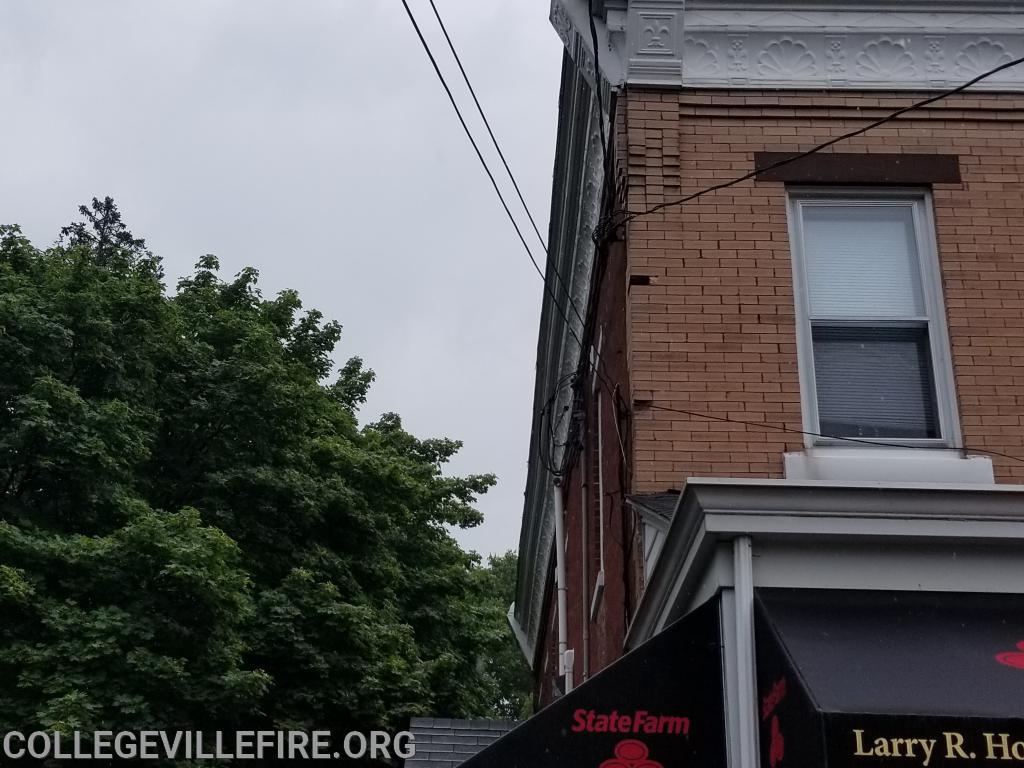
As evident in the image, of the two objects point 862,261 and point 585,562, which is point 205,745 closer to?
point 585,562

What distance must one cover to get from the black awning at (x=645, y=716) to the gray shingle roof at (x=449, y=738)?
938cm

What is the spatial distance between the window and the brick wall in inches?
5.2

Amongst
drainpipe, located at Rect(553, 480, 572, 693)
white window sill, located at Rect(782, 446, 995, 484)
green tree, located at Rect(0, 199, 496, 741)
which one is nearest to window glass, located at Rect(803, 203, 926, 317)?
white window sill, located at Rect(782, 446, 995, 484)

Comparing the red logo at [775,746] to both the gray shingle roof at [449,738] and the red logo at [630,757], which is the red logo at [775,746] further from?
→ the gray shingle roof at [449,738]

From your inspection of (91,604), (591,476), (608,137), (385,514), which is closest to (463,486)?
(385,514)

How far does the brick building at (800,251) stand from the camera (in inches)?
291

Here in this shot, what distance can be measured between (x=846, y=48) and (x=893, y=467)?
3.14m

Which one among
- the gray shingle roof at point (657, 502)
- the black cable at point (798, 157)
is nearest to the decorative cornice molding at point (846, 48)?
the black cable at point (798, 157)

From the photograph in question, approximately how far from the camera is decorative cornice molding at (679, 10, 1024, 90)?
8492mm

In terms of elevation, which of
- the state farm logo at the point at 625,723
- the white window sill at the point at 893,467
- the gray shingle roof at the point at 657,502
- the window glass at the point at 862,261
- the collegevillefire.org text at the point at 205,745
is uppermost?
the window glass at the point at 862,261

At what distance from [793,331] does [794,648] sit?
2747 millimetres

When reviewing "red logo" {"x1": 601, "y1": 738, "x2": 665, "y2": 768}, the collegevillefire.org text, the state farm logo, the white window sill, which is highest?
the white window sill


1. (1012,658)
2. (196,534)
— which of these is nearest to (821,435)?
(1012,658)

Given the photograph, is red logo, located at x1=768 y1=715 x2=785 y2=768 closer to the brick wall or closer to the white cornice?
the brick wall
